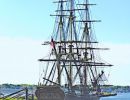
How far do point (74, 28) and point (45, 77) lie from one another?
60.1 ft

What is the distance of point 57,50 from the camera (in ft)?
383

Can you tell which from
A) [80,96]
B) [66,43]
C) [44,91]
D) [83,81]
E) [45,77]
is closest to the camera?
[44,91]

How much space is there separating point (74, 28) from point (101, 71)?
64.6ft

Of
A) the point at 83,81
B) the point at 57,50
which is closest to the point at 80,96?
the point at 83,81

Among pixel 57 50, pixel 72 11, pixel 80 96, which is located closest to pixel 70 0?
pixel 72 11

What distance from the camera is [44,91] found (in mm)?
101688

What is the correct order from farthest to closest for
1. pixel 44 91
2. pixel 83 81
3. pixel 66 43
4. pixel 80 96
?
1. pixel 83 81
2. pixel 80 96
3. pixel 66 43
4. pixel 44 91

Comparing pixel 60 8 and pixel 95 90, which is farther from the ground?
pixel 60 8

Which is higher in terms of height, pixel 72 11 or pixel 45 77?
pixel 72 11

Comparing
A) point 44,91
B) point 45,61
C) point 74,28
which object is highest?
point 74,28

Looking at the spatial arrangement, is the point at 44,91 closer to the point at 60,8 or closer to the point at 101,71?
the point at 60,8

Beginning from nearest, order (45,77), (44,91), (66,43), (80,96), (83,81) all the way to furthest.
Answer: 1. (44,91)
2. (45,77)
3. (66,43)
4. (80,96)
5. (83,81)

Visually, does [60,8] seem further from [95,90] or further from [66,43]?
[95,90]

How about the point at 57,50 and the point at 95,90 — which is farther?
the point at 95,90
